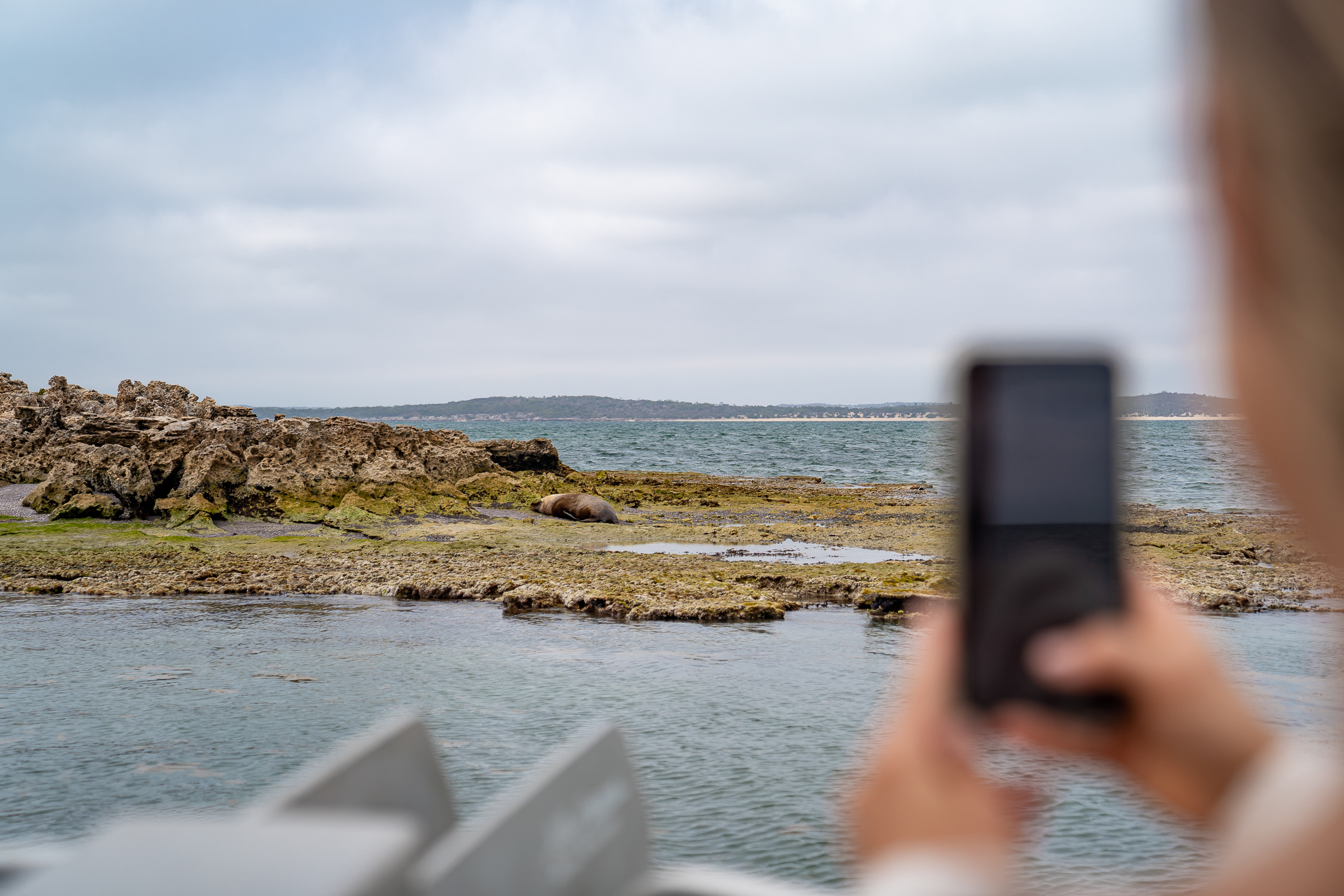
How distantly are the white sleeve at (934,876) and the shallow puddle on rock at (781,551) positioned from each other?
1515 cm

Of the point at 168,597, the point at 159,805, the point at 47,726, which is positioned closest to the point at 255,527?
the point at 168,597

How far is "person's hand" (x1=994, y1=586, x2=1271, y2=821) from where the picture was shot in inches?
32.4

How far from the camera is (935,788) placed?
85cm

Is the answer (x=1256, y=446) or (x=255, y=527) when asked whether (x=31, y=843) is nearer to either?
(x=1256, y=446)

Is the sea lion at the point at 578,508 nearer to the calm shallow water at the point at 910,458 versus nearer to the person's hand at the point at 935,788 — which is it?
the calm shallow water at the point at 910,458

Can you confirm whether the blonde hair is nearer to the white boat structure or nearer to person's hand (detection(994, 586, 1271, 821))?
person's hand (detection(994, 586, 1271, 821))

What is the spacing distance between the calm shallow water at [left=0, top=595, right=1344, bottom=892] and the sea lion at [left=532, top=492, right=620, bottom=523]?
1065cm

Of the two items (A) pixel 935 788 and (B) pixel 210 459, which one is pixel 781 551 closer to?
(B) pixel 210 459

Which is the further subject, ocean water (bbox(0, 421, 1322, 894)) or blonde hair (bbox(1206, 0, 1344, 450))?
Result: ocean water (bbox(0, 421, 1322, 894))

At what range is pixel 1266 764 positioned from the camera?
2.53 ft

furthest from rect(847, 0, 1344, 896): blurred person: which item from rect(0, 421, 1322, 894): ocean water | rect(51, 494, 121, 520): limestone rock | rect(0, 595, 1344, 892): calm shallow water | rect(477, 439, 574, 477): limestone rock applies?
rect(477, 439, 574, 477): limestone rock

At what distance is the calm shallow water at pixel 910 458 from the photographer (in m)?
0.70

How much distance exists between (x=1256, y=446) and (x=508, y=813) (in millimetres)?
1462

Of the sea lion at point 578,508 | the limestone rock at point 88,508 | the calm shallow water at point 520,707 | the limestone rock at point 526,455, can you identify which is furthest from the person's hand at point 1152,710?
the limestone rock at point 526,455
